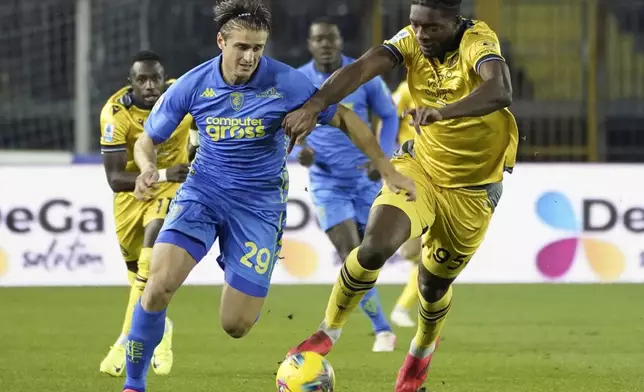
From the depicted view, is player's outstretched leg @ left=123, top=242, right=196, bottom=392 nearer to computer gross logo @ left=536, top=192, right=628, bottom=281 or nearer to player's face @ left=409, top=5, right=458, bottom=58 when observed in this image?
player's face @ left=409, top=5, right=458, bottom=58

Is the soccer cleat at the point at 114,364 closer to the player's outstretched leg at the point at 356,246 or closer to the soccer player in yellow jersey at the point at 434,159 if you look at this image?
the soccer player in yellow jersey at the point at 434,159

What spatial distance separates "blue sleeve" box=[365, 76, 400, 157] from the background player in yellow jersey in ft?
5.74

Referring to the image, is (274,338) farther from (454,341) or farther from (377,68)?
(377,68)

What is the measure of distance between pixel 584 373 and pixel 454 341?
1.81m

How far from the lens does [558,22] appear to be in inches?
651

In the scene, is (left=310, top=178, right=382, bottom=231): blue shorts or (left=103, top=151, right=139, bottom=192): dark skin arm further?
(left=310, top=178, right=382, bottom=231): blue shorts

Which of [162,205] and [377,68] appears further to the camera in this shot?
[162,205]

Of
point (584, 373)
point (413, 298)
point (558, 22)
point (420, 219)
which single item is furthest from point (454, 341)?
point (558, 22)

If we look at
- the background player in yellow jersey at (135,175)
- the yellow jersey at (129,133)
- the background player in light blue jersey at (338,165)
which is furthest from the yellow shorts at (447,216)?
the background player in light blue jersey at (338,165)

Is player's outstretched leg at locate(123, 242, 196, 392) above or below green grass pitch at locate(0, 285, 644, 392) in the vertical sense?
above

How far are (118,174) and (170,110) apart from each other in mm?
1677

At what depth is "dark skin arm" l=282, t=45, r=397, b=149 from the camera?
624 cm

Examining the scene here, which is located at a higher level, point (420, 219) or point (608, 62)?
point (420, 219)

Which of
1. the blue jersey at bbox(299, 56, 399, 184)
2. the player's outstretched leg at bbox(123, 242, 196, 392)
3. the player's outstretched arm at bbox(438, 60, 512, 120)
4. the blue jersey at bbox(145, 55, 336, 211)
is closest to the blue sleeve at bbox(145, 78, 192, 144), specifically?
the blue jersey at bbox(145, 55, 336, 211)
